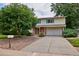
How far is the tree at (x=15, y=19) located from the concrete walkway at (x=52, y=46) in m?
0.56

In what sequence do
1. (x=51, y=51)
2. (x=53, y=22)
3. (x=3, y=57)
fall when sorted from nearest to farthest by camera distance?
(x=3, y=57) < (x=51, y=51) < (x=53, y=22)

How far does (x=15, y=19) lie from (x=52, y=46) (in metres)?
1.49

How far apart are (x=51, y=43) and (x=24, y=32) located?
3.15 feet

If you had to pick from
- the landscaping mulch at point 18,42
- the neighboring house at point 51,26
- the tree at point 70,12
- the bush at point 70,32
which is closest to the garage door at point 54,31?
the neighboring house at point 51,26

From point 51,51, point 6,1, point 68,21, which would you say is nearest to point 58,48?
point 51,51

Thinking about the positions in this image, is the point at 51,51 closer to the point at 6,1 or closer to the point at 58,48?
the point at 58,48

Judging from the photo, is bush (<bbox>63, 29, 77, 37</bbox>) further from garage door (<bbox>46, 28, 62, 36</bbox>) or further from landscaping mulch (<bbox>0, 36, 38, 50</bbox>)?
landscaping mulch (<bbox>0, 36, 38, 50</bbox>)

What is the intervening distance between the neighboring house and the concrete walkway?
0.86 ft

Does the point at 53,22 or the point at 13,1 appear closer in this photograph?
the point at 13,1

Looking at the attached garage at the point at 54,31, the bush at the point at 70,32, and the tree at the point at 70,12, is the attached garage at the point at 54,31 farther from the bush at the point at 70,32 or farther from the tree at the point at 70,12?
the tree at the point at 70,12

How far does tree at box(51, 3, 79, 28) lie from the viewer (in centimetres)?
791

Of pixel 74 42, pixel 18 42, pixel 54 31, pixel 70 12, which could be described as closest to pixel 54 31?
pixel 54 31

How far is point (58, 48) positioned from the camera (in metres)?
7.84

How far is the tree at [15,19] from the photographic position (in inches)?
314
